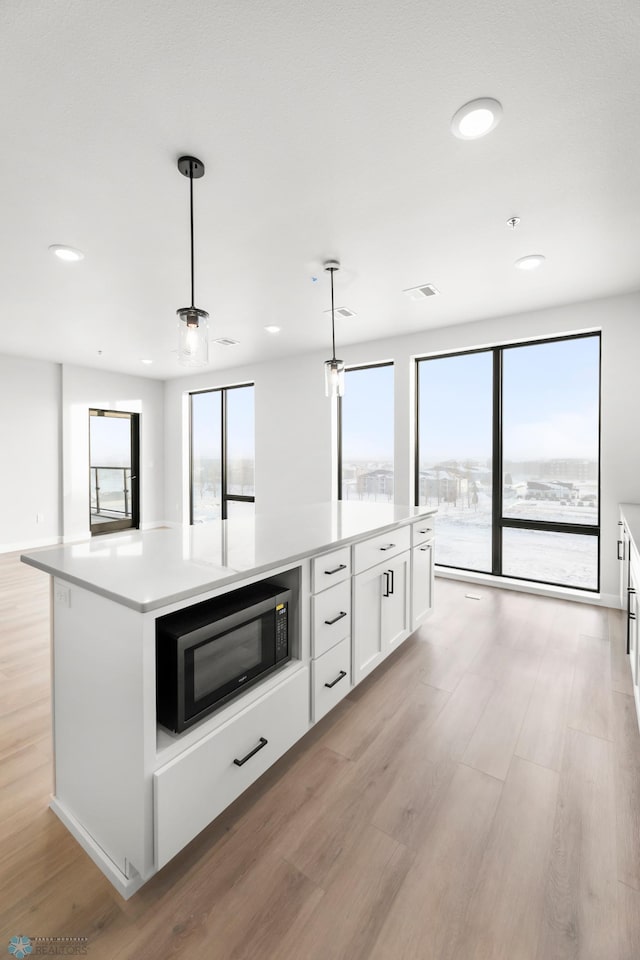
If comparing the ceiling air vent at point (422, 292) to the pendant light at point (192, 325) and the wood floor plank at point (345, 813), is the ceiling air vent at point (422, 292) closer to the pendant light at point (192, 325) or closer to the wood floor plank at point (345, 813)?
the pendant light at point (192, 325)

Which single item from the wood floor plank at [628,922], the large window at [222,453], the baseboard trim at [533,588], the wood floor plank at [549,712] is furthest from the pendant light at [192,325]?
the large window at [222,453]

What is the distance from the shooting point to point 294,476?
5.70 metres

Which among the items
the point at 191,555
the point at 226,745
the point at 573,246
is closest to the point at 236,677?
the point at 226,745

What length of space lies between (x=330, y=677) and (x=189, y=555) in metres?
0.90

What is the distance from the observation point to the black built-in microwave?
1289mm

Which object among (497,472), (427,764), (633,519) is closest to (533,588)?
(497,472)

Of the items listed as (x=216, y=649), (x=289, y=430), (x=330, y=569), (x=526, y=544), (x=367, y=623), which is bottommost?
(x=367, y=623)

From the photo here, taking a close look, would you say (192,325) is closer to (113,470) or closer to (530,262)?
(530,262)

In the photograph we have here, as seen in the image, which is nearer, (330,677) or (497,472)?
(330,677)

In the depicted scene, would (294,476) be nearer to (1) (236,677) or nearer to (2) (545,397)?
(2) (545,397)

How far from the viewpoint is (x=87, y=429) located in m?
6.48

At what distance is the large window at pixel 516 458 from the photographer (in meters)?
3.87

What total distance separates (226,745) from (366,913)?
61 centimetres

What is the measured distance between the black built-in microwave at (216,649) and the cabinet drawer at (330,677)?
19cm
